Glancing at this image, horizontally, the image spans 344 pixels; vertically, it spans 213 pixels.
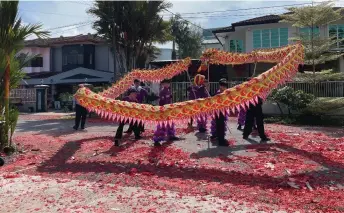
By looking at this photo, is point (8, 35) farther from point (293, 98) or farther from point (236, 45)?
point (236, 45)

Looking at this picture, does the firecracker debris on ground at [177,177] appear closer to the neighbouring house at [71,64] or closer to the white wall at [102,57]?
the neighbouring house at [71,64]

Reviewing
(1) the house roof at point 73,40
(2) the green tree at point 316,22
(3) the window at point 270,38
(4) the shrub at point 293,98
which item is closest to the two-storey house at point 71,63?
(1) the house roof at point 73,40

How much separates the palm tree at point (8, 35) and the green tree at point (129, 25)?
12.6 m

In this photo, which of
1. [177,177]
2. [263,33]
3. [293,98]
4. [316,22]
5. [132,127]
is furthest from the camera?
[263,33]

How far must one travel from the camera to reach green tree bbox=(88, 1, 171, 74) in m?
21.9

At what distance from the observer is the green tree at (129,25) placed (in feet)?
71.7

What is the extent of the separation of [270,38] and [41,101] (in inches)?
688

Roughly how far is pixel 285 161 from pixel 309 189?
1.82m

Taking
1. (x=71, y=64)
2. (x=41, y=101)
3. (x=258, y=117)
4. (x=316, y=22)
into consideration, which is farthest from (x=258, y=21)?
(x=71, y=64)

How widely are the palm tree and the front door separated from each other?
19.7 meters

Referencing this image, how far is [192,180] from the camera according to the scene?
6.46 meters

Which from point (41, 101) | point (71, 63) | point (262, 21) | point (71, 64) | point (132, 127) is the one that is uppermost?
point (262, 21)

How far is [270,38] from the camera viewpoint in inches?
969

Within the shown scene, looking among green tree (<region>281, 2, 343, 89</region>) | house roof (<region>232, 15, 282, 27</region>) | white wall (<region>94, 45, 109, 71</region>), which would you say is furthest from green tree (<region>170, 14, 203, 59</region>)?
green tree (<region>281, 2, 343, 89</region>)
